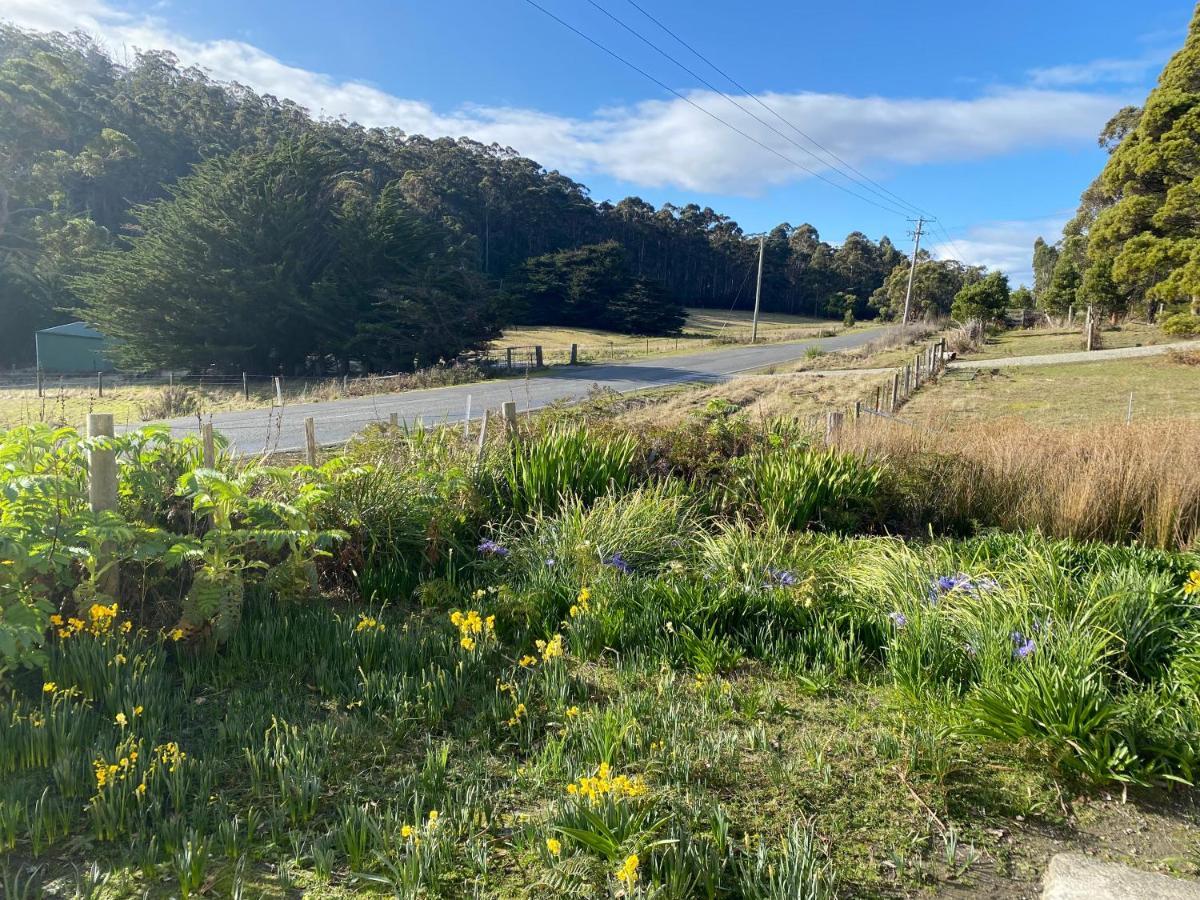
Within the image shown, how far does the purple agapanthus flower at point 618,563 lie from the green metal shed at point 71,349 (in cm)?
4181

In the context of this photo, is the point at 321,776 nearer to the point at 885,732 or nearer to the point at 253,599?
the point at 253,599

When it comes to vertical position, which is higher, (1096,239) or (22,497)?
(1096,239)

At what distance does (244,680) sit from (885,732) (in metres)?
2.97

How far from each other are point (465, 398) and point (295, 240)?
51.9ft

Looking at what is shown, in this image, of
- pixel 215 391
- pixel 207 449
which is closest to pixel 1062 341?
pixel 215 391

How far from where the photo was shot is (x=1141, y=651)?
3.73m

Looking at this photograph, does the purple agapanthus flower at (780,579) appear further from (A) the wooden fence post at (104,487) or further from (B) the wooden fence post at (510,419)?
(A) the wooden fence post at (104,487)

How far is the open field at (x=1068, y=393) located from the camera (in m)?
15.4

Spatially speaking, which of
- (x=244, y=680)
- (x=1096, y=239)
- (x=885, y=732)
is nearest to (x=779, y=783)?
(x=885, y=732)

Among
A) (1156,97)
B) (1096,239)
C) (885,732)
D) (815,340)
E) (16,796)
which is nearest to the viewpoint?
(16,796)

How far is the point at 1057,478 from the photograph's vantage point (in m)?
6.77

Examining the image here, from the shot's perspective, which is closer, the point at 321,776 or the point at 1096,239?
the point at 321,776

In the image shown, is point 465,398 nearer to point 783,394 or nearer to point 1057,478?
point 783,394

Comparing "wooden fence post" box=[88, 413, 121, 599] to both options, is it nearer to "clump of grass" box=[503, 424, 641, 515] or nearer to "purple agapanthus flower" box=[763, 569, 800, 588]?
"clump of grass" box=[503, 424, 641, 515]
